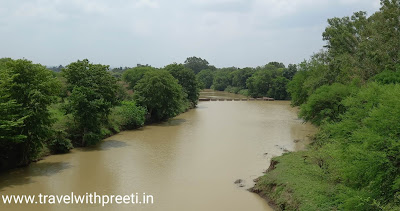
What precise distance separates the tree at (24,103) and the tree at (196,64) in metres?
120

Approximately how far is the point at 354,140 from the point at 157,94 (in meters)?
26.8

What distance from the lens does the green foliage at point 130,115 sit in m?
32.2

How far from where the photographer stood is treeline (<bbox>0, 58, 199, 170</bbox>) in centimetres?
1814

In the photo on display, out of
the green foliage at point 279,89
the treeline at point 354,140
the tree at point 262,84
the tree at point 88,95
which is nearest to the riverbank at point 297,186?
the treeline at point 354,140

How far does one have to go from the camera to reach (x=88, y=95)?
24.4m

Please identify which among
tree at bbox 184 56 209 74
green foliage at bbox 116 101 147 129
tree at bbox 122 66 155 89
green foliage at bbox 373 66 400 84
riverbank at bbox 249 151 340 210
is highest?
tree at bbox 184 56 209 74

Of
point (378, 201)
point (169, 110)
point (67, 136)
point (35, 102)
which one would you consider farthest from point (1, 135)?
point (169, 110)

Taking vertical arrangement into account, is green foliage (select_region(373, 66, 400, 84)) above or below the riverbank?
above

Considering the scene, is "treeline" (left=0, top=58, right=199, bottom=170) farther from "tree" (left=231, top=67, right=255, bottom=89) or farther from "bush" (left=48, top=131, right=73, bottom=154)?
"tree" (left=231, top=67, right=255, bottom=89)

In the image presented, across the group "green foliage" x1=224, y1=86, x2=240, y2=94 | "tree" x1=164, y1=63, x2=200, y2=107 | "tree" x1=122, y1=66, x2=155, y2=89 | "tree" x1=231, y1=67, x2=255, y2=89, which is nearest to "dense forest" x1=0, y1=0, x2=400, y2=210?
"tree" x1=122, y1=66, x2=155, y2=89

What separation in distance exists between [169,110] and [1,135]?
21.5 metres

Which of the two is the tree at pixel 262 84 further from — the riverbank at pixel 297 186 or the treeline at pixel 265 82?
the riverbank at pixel 297 186

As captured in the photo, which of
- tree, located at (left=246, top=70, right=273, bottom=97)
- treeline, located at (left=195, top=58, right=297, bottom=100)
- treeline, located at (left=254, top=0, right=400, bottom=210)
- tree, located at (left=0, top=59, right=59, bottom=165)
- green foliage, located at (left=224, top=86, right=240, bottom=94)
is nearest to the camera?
treeline, located at (left=254, top=0, right=400, bottom=210)

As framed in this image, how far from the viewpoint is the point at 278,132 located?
32.5 m
